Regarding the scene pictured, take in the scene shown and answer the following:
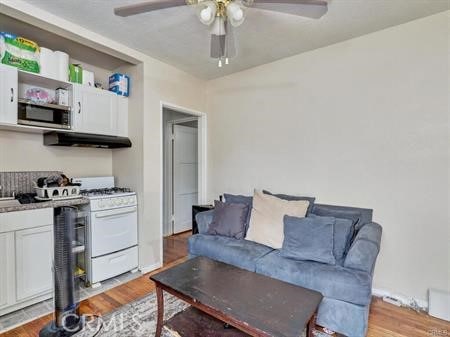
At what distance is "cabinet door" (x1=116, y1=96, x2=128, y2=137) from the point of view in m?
2.97

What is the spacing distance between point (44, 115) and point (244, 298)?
242 centimetres

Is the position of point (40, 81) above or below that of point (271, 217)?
above

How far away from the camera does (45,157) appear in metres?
2.71

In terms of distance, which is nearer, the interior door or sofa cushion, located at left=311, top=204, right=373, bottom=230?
sofa cushion, located at left=311, top=204, right=373, bottom=230

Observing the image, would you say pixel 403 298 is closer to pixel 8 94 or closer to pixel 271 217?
pixel 271 217

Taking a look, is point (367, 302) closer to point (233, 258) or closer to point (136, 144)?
point (233, 258)

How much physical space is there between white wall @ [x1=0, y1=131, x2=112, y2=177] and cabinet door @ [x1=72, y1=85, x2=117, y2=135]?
1.54ft

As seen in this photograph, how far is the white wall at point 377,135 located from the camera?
2.12m

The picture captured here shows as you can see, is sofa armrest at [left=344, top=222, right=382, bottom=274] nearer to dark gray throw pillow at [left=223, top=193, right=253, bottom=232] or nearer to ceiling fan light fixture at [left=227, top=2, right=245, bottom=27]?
dark gray throw pillow at [left=223, top=193, right=253, bottom=232]

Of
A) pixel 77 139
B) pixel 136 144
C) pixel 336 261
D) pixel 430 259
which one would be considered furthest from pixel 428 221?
pixel 77 139

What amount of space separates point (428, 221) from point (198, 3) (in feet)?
8.36

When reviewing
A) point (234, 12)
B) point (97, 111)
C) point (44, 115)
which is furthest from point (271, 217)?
point (44, 115)

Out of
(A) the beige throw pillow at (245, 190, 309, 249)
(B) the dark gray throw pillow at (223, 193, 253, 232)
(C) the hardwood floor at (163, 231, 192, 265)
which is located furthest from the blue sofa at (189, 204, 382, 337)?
(C) the hardwood floor at (163, 231, 192, 265)

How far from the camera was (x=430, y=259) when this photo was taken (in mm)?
2141
